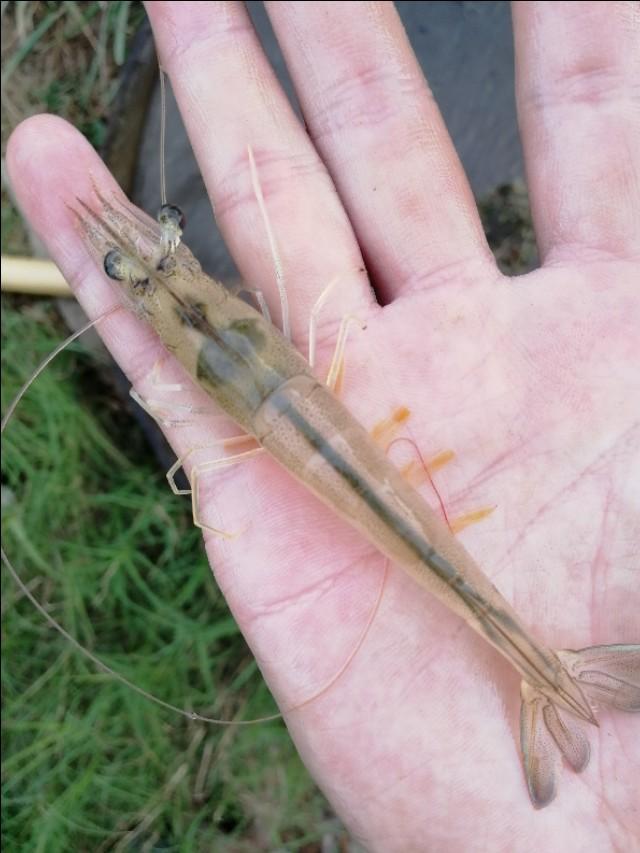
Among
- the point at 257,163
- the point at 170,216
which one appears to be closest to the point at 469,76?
the point at 257,163

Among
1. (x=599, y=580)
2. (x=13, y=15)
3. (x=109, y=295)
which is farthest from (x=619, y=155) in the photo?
(x=13, y=15)

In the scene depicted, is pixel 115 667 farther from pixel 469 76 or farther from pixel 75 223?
pixel 469 76

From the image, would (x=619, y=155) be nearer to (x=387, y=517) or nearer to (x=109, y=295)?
(x=387, y=517)

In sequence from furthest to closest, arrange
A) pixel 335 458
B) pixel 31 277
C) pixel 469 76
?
1. pixel 31 277
2. pixel 469 76
3. pixel 335 458

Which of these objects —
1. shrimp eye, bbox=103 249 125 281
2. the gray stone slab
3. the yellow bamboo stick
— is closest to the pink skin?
shrimp eye, bbox=103 249 125 281

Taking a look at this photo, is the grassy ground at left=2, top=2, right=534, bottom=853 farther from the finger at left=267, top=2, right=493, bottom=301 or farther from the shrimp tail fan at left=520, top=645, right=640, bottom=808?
the shrimp tail fan at left=520, top=645, right=640, bottom=808

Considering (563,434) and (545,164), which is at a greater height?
(545,164)
